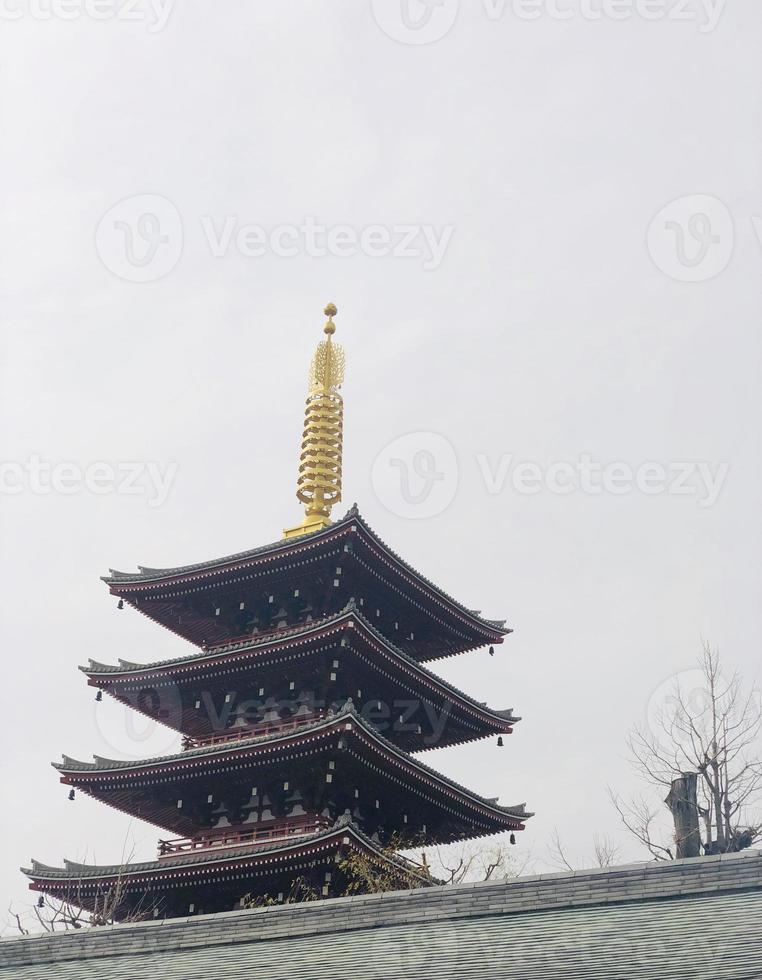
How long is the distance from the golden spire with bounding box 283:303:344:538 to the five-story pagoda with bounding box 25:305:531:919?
13cm

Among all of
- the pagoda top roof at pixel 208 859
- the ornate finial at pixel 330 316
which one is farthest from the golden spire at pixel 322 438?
the pagoda top roof at pixel 208 859

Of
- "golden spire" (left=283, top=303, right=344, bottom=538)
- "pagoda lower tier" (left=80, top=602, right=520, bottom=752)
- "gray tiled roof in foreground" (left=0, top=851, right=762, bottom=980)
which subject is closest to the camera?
"gray tiled roof in foreground" (left=0, top=851, right=762, bottom=980)

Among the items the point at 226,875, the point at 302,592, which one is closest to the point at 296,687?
the point at 302,592

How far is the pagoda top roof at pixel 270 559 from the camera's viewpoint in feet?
113

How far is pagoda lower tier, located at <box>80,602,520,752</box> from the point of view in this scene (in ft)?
111

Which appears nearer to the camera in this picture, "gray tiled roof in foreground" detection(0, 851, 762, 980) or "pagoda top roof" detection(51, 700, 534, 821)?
"gray tiled roof in foreground" detection(0, 851, 762, 980)

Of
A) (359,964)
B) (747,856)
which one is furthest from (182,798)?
(747,856)

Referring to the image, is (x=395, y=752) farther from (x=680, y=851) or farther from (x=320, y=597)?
(x=680, y=851)

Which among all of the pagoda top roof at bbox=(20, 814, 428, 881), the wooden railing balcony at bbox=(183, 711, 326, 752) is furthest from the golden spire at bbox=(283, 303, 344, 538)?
the pagoda top roof at bbox=(20, 814, 428, 881)

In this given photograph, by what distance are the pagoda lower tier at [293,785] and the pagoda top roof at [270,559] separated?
5511 mm

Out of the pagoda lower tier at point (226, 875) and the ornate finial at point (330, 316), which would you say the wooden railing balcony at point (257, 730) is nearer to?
the pagoda lower tier at point (226, 875)

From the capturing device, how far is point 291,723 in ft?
111

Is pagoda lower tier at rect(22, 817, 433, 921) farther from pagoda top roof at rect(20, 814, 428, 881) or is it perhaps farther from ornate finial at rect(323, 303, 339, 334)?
ornate finial at rect(323, 303, 339, 334)

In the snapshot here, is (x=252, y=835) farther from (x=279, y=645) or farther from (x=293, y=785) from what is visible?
(x=279, y=645)
